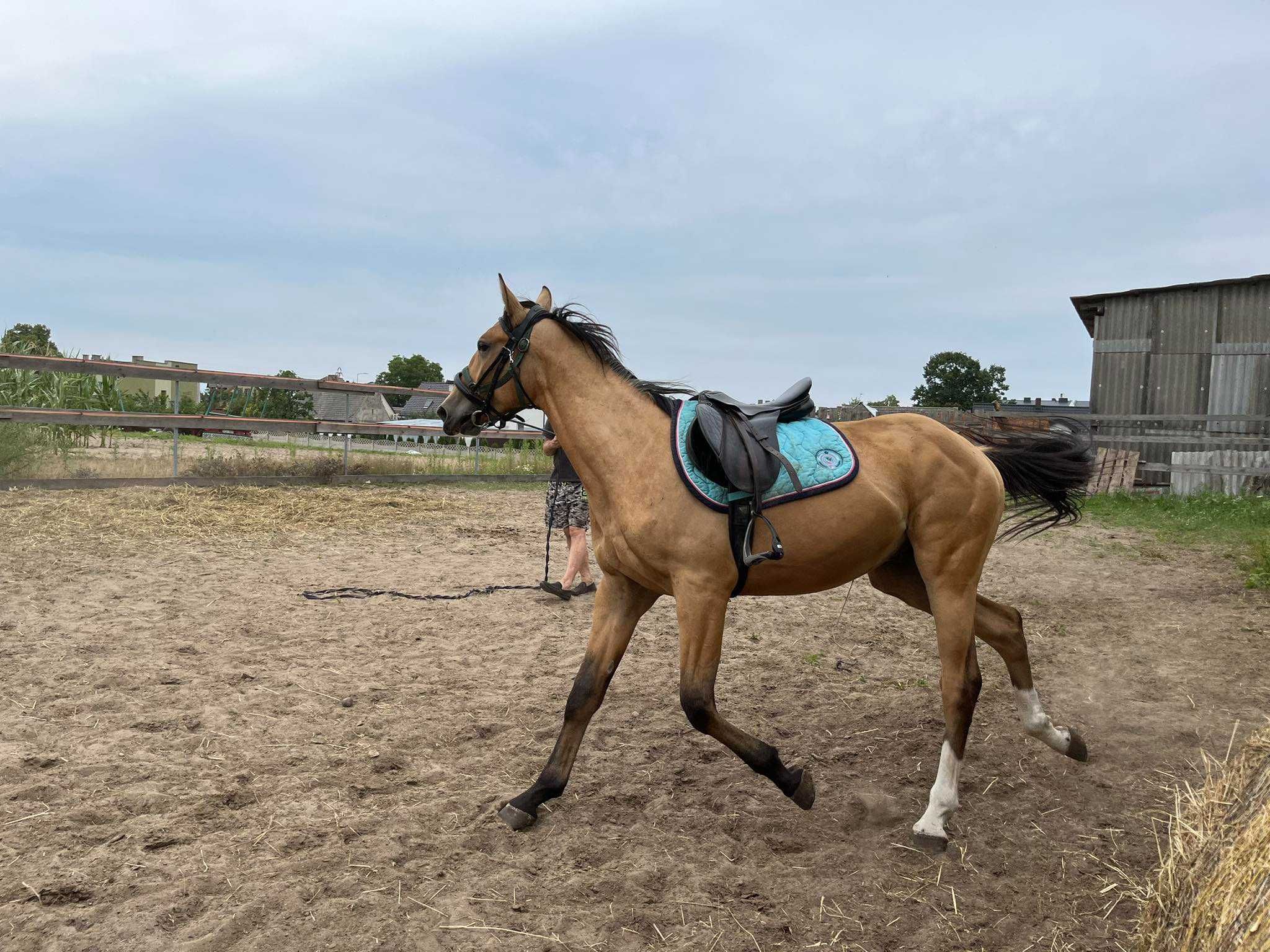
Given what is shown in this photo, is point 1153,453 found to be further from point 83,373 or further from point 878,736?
point 83,373

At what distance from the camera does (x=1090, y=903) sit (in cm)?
294

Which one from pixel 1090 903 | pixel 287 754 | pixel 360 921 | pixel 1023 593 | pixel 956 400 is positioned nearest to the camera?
pixel 360 921

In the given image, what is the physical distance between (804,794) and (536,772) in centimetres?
123

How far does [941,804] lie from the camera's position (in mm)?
3451

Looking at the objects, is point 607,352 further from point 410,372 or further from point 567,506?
point 410,372

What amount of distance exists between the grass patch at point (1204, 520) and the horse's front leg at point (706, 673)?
6929 millimetres

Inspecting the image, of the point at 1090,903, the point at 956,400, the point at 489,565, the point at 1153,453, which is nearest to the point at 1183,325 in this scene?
the point at 1153,453

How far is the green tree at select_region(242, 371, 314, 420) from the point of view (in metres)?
16.3

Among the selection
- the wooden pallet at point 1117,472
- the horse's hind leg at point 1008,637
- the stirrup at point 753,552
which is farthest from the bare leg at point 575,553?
the wooden pallet at point 1117,472

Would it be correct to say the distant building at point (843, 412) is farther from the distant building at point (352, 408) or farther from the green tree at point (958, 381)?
the green tree at point (958, 381)

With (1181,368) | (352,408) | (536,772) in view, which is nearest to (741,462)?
(536,772)

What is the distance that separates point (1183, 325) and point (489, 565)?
50.0 feet

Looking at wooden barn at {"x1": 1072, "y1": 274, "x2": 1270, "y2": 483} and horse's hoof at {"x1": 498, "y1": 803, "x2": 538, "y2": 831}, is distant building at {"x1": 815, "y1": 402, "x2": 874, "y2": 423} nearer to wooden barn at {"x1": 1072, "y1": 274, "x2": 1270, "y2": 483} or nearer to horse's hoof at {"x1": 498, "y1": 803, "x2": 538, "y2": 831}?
wooden barn at {"x1": 1072, "y1": 274, "x2": 1270, "y2": 483}

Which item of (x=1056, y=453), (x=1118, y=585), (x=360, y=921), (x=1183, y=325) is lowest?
(x=360, y=921)
